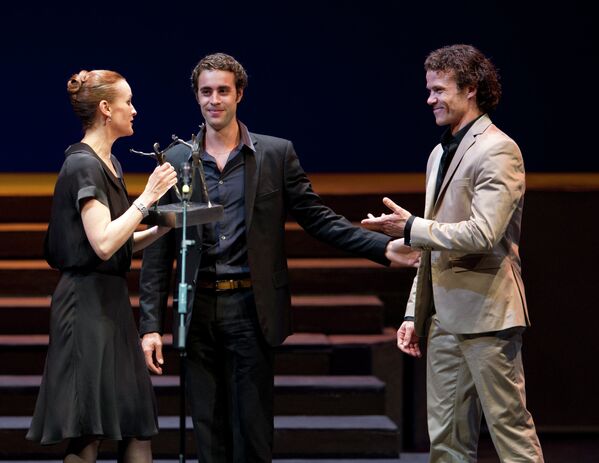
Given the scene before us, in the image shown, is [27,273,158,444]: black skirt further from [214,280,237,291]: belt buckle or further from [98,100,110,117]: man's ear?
[98,100,110,117]: man's ear

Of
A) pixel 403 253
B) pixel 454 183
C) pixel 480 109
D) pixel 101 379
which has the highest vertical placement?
pixel 480 109

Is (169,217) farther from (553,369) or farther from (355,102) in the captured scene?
(355,102)

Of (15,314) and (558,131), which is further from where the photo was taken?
(558,131)

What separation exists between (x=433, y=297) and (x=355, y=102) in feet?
13.0

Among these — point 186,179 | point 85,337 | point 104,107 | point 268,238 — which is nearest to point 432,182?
point 268,238

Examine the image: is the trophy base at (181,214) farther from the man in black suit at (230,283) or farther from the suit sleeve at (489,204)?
the suit sleeve at (489,204)

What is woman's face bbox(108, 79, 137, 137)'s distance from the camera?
11.5 ft

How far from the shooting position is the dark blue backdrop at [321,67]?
7266 millimetres

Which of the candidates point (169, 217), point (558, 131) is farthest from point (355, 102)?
point (169, 217)

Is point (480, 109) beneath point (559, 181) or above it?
above

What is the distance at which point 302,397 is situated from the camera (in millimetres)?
5230

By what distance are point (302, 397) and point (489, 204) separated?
2.18 meters

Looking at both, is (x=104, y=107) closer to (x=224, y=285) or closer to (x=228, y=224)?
(x=228, y=224)

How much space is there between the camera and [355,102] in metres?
7.44
